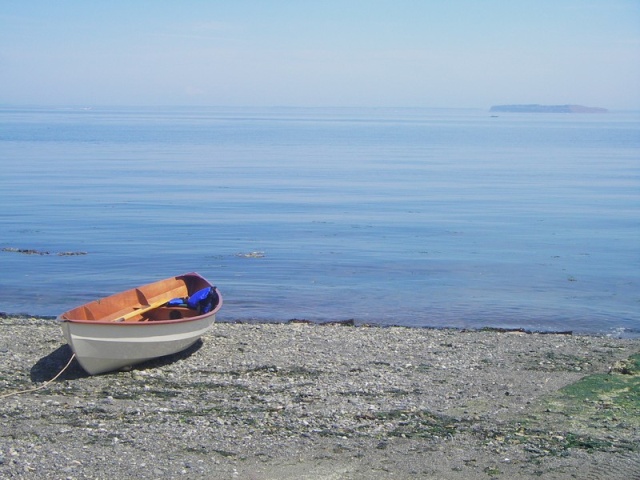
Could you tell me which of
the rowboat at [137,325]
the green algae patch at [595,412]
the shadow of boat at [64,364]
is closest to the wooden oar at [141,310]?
the rowboat at [137,325]

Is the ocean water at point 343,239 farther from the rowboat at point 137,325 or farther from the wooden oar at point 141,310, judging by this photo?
the wooden oar at point 141,310

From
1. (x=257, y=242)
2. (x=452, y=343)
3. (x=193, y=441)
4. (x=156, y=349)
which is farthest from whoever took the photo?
(x=257, y=242)

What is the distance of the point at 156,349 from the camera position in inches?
563

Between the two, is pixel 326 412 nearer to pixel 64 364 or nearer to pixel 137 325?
pixel 137 325

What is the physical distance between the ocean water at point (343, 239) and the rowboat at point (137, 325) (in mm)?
3901

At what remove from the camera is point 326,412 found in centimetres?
1182

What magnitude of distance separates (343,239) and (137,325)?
1887 cm

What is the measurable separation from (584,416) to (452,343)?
5.39 meters

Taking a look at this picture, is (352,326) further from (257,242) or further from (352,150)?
(352,150)

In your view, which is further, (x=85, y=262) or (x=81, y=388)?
(x=85, y=262)

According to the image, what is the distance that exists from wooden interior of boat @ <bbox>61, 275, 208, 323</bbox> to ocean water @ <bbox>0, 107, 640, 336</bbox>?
3044mm

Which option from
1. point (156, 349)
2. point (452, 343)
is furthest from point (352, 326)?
point (156, 349)

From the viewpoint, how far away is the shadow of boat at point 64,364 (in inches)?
545

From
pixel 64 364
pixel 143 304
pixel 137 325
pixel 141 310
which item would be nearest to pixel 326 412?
pixel 137 325
